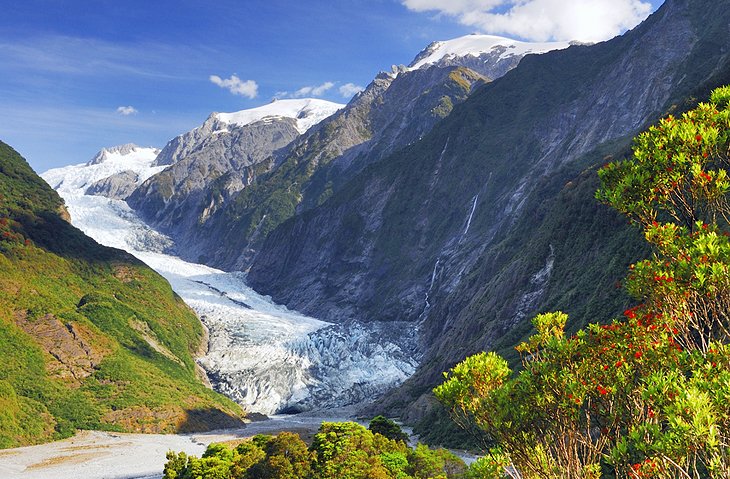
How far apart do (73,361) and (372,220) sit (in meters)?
120

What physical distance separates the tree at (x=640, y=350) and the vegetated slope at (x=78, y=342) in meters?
71.5

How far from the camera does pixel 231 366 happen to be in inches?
5133

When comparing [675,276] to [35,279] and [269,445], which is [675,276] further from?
[35,279]

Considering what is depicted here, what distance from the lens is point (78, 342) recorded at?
89375mm

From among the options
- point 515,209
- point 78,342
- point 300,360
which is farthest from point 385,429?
point 515,209

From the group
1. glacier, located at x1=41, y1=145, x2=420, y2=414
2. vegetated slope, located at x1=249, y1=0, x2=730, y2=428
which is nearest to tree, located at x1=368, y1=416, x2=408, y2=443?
vegetated slope, located at x1=249, y1=0, x2=730, y2=428

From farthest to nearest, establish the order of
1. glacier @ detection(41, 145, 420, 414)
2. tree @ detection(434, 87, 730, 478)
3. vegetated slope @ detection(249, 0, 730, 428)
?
glacier @ detection(41, 145, 420, 414)
vegetated slope @ detection(249, 0, 730, 428)
tree @ detection(434, 87, 730, 478)

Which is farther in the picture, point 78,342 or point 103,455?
point 78,342

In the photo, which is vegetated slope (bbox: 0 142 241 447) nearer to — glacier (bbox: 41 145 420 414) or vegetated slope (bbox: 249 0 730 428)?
glacier (bbox: 41 145 420 414)

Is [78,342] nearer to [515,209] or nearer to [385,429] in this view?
[385,429]

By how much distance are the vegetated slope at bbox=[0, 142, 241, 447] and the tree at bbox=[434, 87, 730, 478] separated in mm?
71491

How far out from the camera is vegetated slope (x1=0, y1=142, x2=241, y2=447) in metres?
77.3

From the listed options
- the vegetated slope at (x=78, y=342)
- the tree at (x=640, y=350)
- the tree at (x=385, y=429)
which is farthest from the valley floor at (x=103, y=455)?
the tree at (x=640, y=350)

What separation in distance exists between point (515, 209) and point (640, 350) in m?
132
